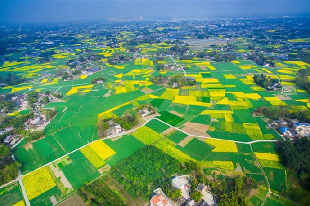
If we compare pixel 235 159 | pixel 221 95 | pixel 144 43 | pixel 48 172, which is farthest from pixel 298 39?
pixel 48 172

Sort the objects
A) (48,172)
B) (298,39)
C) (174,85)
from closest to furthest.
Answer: (48,172), (174,85), (298,39)

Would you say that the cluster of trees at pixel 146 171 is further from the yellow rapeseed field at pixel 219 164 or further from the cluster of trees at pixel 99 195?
the yellow rapeseed field at pixel 219 164

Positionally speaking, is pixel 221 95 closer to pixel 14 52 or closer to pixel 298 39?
pixel 298 39

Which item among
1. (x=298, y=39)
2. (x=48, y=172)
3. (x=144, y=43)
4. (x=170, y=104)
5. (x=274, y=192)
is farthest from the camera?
(x=144, y=43)

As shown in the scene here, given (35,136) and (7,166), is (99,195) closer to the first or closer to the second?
(7,166)

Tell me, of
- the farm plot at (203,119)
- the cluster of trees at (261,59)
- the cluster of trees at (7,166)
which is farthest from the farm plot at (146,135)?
the cluster of trees at (261,59)

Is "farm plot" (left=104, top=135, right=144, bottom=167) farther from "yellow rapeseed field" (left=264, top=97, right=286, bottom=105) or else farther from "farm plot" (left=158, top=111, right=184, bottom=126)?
"yellow rapeseed field" (left=264, top=97, right=286, bottom=105)

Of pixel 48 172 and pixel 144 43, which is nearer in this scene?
pixel 48 172

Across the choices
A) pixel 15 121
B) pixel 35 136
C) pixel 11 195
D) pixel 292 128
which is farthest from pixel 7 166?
pixel 292 128
